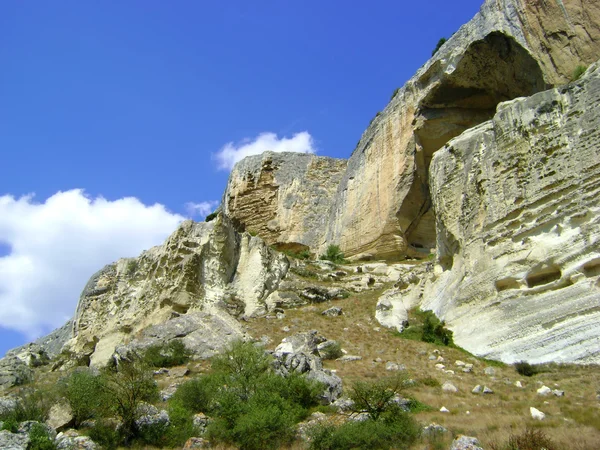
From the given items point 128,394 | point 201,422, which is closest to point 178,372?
point 128,394

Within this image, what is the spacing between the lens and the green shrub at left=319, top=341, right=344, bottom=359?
17.5 metres

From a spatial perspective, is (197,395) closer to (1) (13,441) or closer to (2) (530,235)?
(1) (13,441)

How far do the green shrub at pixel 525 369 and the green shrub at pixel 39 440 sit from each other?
10.1m

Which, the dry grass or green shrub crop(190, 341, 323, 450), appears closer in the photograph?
the dry grass

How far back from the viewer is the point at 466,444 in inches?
372

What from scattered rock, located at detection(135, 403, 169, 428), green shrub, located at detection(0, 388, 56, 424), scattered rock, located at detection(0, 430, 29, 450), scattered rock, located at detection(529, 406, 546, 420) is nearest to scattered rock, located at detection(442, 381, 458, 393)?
scattered rock, located at detection(529, 406, 546, 420)

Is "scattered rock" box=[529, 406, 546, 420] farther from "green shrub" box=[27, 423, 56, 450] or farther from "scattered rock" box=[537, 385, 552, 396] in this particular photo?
"green shrub" box=[27, 423, 56, 450]

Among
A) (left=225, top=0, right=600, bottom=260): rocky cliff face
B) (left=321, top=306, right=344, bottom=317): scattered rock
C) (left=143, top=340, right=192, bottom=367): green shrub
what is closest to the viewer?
(left=143, top=340, right=192, bottom=367): green shrub

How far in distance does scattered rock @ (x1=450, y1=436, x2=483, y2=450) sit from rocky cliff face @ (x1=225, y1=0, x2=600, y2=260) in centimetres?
1733

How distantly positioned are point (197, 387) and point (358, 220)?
22147 millimetres

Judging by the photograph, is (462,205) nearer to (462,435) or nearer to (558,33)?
(558,33)

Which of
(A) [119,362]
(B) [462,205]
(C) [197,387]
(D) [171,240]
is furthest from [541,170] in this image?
(D) [171,240]

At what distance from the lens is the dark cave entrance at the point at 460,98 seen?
25.8 meters

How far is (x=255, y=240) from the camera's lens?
90.8 ft
